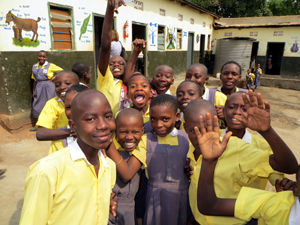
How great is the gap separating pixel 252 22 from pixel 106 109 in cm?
1653

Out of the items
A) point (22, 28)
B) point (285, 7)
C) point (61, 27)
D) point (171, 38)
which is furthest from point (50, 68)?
point (285, 7)

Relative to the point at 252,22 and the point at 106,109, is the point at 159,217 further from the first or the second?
the point at 252,22

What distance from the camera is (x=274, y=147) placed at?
1.24 m

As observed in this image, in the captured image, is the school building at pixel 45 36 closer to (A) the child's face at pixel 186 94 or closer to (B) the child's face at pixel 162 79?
(B) the child's face at pixel 162 79

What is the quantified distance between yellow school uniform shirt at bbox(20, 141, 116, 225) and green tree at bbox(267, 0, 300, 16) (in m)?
27.3

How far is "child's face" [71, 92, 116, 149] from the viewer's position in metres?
1.12

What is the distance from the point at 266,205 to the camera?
1091 millimetres

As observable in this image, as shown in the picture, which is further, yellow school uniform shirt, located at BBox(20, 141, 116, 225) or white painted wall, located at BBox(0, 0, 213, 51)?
white painted wall, located at BBox(0, 0, 213, 51)

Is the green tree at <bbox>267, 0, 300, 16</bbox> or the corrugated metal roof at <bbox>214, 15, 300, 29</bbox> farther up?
the green tree at <bbox>267, 0, 300, 16</bbox>

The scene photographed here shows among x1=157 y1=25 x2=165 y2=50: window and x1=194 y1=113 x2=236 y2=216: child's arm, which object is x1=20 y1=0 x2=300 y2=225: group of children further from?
x1=157 y1=25 x2=165 y2=50: window

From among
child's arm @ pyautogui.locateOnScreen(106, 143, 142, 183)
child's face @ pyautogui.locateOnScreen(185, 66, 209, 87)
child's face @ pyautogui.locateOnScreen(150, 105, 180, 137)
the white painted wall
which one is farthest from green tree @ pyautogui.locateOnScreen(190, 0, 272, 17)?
child's arm @ pyautogui.locateOnScreen(106, 143, 142, 183)

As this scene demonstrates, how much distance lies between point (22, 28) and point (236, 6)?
19557 mm

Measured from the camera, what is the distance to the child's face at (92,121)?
112 centimetres

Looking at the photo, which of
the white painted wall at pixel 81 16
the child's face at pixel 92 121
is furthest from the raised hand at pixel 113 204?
the white painted wall at pixel 81 16
